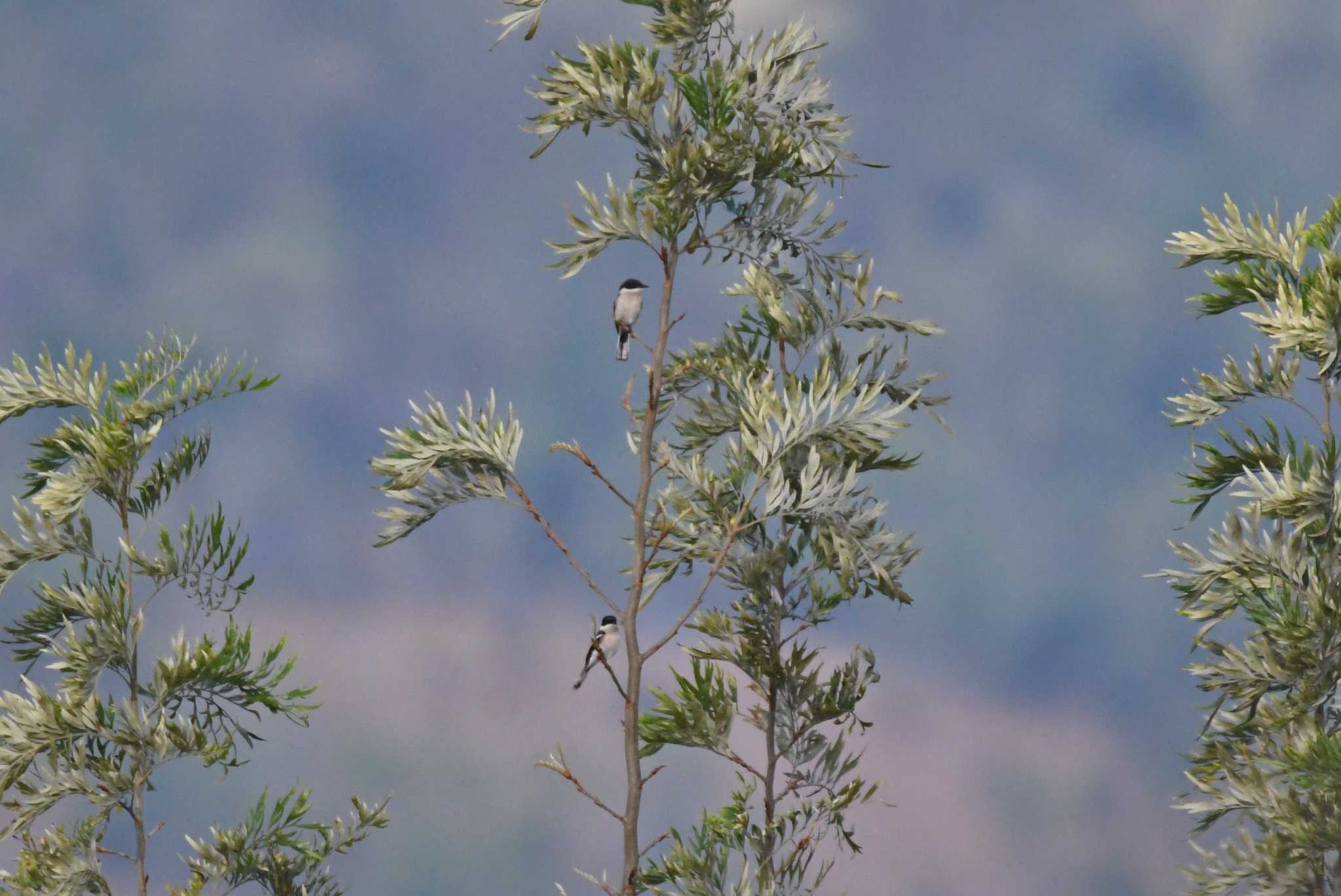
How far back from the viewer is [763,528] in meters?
10.0

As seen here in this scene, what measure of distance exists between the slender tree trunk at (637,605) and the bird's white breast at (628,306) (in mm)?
872

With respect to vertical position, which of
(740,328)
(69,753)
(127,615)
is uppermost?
(740,328)

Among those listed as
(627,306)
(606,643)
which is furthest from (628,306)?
(606,643)

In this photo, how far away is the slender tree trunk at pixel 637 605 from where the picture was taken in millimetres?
8570

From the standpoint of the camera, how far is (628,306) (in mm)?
10227

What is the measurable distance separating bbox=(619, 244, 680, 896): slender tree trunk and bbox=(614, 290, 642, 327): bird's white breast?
2.86 feet

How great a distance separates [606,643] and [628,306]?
226cm

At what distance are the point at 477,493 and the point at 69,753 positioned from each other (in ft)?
9.83

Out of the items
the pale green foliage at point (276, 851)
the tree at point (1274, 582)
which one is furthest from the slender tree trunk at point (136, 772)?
the tree at point (1274, 582)

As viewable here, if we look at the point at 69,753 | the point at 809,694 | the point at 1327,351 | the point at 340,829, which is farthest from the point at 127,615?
the point at 1327,351

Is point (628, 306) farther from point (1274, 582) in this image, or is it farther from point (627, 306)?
point (1274, 582)

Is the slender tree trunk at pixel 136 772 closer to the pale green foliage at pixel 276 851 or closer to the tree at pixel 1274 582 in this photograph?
the pale green foliage at pixel 276 851

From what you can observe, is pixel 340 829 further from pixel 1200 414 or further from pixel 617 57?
pixel 1200 414

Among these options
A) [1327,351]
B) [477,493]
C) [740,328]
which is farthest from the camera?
[740,328]
